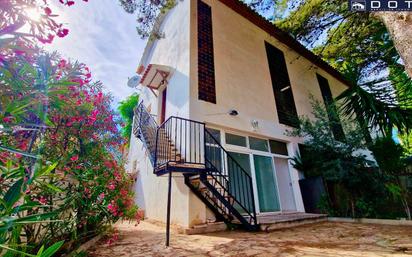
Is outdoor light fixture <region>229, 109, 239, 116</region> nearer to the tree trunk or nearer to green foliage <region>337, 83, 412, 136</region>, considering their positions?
the tree trunk

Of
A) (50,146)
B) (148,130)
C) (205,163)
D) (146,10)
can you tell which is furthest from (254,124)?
(50,146)

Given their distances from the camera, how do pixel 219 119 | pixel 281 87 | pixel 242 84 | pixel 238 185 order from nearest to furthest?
pixel 238 185, pixel 219 119, pixel 242 84, pixel 281 87

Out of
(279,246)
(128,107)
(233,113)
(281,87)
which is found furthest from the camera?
(128,107)

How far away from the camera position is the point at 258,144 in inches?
246

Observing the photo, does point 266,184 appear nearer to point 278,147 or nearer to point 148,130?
point 278,147

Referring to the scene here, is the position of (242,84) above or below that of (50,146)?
above

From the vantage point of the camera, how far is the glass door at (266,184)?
5637 mm

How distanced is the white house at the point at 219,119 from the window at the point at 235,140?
3cm

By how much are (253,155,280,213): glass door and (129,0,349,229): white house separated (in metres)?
0.03

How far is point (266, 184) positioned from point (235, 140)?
5.52ft

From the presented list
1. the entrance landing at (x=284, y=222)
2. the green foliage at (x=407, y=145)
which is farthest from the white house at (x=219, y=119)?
the green foliage at (x=407, y=145)

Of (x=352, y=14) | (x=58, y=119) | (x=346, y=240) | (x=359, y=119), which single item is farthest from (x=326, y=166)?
(x=58, y=119)

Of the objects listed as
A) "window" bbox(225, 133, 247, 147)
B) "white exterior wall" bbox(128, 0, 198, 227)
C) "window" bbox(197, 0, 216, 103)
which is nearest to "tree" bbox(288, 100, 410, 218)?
"window" bbox(225, 133, 247, 147)

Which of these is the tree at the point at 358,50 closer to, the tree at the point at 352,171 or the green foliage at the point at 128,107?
the tree at the point at 352,171
